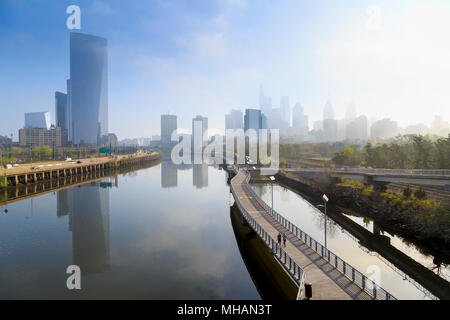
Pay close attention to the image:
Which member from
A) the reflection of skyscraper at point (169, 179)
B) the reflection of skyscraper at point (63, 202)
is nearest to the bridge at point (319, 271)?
the reflection of skyscraper at point (63, 202)

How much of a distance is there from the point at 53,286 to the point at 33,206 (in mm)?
29644

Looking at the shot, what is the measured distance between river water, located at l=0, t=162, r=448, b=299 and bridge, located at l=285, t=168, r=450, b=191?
10.8 m

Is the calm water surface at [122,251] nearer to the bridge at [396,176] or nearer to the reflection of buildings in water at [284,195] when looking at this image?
the reflection of buildings in water at [284,195]

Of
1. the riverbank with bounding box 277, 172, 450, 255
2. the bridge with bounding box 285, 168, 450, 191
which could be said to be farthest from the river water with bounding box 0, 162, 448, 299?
the bridge with bounding box 285, 168, 450, 191

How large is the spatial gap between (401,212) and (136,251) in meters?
31.6

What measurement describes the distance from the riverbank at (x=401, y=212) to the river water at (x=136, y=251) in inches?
130

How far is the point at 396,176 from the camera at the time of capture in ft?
128

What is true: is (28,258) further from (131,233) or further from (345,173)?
(345,173)

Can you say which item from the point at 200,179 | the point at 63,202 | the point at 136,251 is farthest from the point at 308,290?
the point at 200,179

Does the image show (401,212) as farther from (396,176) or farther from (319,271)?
(319,271)

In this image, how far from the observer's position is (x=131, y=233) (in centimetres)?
2967

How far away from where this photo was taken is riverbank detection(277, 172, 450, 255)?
2603cm

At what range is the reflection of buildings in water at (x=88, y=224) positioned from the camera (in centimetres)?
2301
